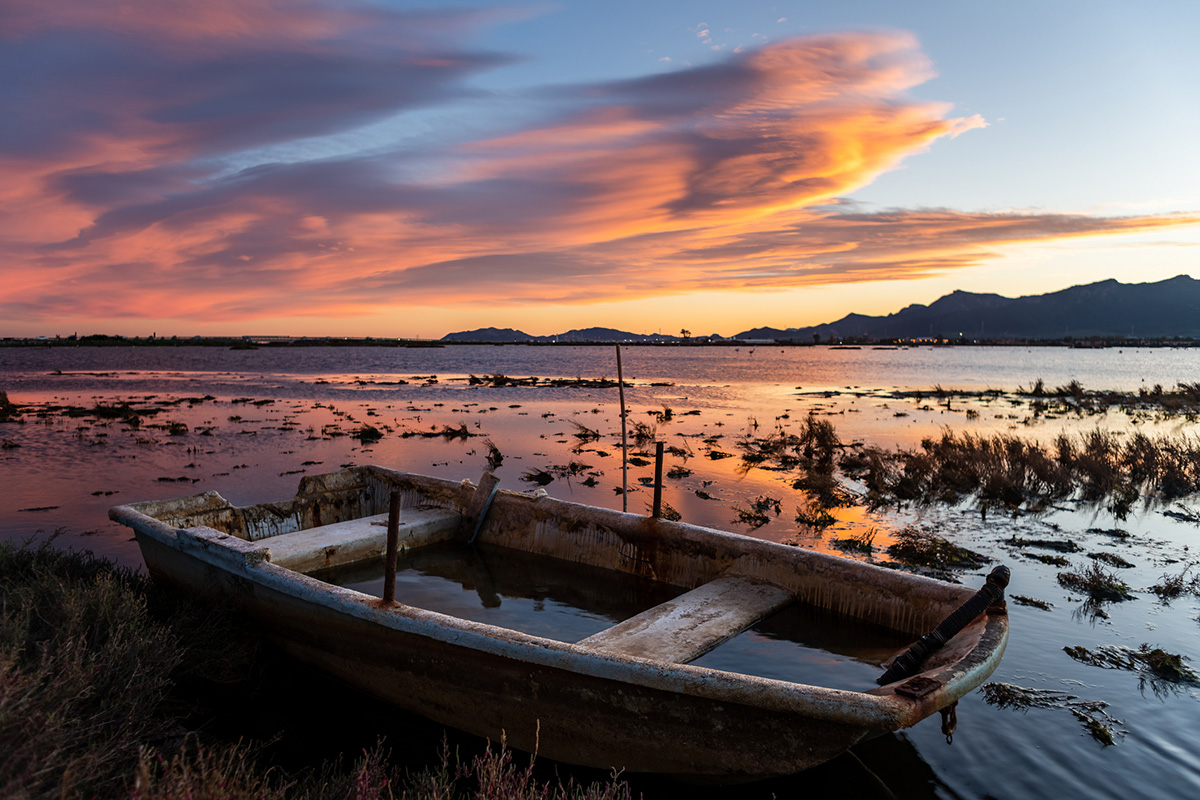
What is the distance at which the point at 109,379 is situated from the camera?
4669 centimetres

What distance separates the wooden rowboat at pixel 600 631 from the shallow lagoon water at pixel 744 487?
0.84m

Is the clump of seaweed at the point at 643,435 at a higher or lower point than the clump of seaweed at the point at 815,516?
higher

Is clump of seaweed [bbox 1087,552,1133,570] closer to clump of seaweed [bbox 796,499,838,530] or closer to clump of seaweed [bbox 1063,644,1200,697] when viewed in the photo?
clump of seaweed [bbox 1063,644,1200,697]

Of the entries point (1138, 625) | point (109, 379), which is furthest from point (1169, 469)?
point (109, 379)

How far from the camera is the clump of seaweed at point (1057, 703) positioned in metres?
5.15

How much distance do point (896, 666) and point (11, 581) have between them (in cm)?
781

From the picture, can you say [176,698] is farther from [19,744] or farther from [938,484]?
[938,484]

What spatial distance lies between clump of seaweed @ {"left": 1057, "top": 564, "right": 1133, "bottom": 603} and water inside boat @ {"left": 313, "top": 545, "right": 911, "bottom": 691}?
12.6ft

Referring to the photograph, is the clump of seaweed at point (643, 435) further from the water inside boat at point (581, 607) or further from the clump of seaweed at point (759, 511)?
the water inside boat at point (581, 607)

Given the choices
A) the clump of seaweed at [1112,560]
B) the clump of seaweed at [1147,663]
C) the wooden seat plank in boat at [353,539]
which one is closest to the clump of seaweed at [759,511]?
the clump of seaweed at [1112,560]

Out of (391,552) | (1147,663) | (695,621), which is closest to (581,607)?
(695,621)

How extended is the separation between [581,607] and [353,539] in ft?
10.2

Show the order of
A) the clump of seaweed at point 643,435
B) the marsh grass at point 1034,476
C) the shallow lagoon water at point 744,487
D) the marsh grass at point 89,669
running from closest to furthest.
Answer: the marsh grass at point 89,669, the shallow lagoon water at point 744,487, the marsh grass at point 1034,476, the clump of seaweed at point 643,435

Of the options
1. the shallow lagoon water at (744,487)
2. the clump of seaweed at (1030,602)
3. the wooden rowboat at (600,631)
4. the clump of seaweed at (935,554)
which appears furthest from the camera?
the clump of seaweed at (935,554)
